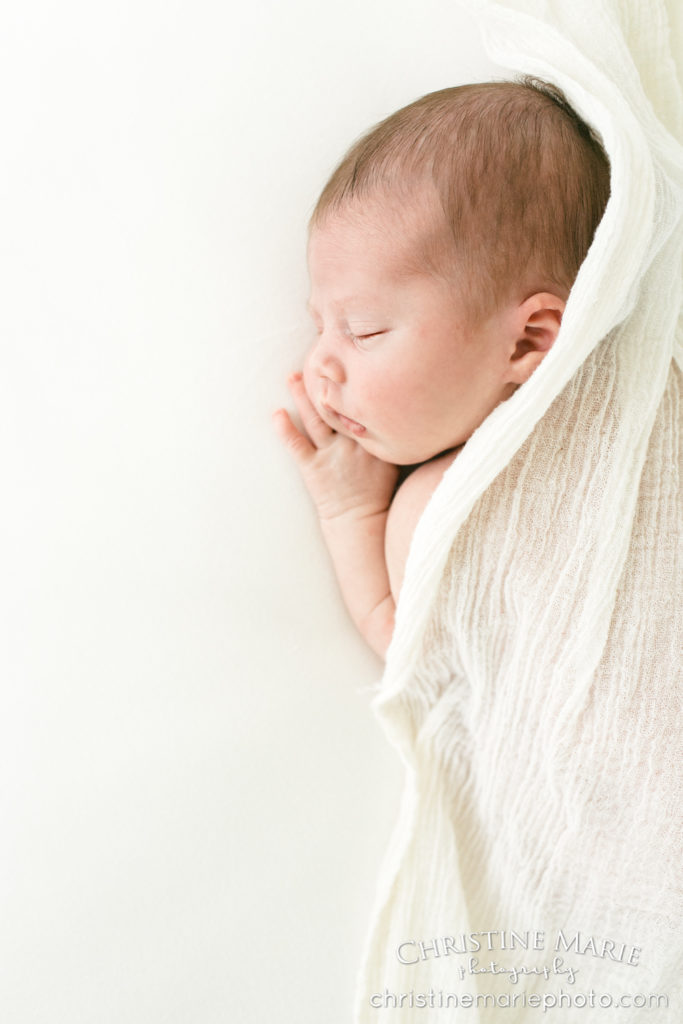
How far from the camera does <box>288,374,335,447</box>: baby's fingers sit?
107 centimetres

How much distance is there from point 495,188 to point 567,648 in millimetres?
465

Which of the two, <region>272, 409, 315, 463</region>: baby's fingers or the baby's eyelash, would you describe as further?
<region>272, 409, 315, 463</region>: baby's fingers

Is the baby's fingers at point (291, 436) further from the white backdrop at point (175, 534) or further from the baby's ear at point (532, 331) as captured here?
the baby's ear at point (532, 331)

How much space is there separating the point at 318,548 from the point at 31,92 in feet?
1.99

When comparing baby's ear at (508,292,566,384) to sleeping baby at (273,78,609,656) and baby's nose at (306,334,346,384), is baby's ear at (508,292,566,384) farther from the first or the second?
baby's nose at (306,334,346,384)

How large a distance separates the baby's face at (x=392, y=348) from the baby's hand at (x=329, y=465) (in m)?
0.05

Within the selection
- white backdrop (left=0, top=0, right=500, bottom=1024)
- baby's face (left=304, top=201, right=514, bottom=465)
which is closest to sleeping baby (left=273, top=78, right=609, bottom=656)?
baby's face (left=304, top=201, right=514, bottom=465)

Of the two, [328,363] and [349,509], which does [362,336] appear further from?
[349,509]

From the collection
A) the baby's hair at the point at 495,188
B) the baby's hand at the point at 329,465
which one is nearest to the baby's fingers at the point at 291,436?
the baby's hand at the point at 329,465

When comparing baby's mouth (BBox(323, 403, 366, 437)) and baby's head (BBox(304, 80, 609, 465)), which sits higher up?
baby's head (BBox(304, 80, 609, 465))

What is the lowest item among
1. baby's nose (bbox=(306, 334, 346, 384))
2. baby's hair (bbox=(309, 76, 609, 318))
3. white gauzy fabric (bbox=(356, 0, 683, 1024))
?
white gauzy fabric (bbox=(356, 0, 683, 1024))

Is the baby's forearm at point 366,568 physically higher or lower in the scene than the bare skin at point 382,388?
lower

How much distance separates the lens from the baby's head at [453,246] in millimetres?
904

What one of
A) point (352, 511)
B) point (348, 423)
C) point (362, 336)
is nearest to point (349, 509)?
point (352, 511)
